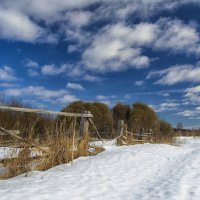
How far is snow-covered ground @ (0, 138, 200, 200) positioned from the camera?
591 centimetres

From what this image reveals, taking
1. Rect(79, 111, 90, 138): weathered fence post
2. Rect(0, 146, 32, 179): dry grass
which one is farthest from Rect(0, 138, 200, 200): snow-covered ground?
Rect(79, 111, 90, 138): weathered fence post

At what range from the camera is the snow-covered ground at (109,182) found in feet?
19.4

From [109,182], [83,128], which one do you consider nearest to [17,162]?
[109,182]

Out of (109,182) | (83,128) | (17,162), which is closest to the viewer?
(109,182)

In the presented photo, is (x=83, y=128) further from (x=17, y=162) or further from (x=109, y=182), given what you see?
(x=109, y=182)

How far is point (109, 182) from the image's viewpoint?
277 inches

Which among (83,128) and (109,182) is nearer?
(109,182)

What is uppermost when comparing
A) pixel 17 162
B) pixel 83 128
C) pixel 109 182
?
pixel 83 128

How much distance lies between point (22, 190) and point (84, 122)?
5.85 m

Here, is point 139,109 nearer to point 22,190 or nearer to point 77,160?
point 77,160

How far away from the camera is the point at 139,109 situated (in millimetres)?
38438

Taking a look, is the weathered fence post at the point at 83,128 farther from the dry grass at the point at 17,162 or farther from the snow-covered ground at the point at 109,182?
the dry grass at the point at 17,162

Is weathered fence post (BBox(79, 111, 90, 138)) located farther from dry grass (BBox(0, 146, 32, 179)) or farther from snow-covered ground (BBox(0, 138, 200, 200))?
dry grass (BBox(0, 146, 32, 179))

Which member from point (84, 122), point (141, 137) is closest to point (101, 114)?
point (141, 137)
